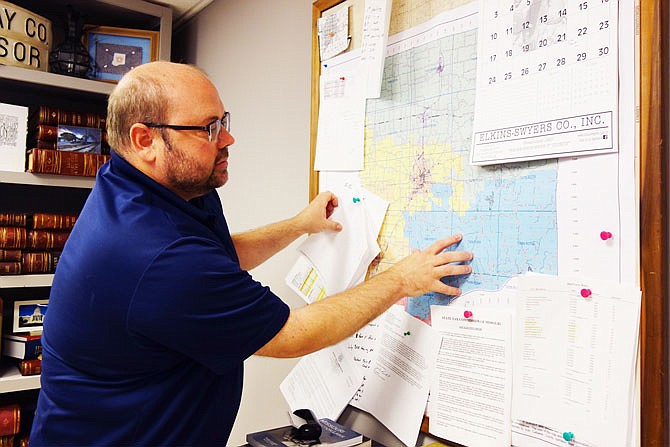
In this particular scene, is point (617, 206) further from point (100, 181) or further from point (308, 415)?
point (100, 181)

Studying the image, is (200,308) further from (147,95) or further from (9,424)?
(9,424)

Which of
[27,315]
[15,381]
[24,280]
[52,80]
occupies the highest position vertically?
[52,80]

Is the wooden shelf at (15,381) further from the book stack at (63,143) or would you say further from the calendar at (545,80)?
the calendar at (545,80)

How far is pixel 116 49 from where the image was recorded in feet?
7.41

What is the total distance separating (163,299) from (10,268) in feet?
4.77

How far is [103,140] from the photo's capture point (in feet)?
7.44

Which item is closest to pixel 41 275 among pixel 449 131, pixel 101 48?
pixel 101 48

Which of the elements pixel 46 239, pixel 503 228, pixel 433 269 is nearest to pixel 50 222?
pixel 46 239

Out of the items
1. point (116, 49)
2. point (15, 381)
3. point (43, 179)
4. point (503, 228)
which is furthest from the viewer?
point (116, 49)

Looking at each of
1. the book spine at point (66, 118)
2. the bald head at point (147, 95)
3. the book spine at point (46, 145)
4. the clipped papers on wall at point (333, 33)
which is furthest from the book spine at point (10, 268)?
the clipped papers on wall at point (333, 33)

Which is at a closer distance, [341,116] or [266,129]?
[341,116]

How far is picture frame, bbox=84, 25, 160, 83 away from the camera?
2232mm

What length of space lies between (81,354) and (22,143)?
1.40 metres

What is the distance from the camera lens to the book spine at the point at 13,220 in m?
2.03
